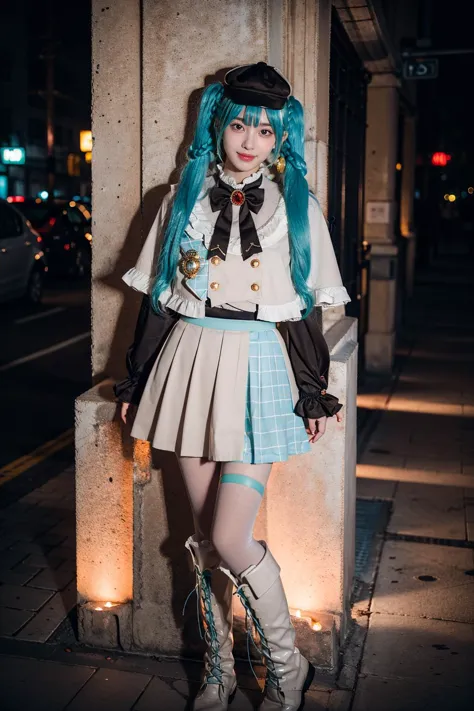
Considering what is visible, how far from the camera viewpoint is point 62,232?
70.4 ft

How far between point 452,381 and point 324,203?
6576 millimetres

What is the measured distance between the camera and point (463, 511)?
19.9 ft

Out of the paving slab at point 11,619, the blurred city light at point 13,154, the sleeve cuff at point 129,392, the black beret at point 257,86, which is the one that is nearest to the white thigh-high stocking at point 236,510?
the sleeve cuff at point 129,392

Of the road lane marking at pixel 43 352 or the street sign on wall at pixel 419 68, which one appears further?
the street sign on wall at pixel 419 68

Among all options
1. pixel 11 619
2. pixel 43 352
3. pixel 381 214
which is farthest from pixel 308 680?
pixel 43 352

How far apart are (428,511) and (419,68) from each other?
7.91m

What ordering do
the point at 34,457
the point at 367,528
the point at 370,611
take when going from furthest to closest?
the point at 34,457, the point at 367,528, the point at 370,611

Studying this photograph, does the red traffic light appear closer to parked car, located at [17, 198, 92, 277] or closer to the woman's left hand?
parked car, located at [17, 198, 92, 277]

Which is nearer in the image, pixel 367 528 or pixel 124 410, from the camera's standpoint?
pixel 124 410

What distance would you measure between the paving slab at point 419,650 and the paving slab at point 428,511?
128cm

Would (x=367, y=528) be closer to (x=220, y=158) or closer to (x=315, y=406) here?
(x=315, y=406)

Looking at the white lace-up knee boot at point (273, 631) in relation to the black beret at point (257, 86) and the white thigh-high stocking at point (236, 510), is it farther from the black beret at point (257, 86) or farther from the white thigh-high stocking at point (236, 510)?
the black beret at point (257, 86)

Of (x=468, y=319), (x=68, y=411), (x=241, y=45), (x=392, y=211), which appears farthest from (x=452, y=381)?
(x=241, y=45)

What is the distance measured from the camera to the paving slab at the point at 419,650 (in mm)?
3898
